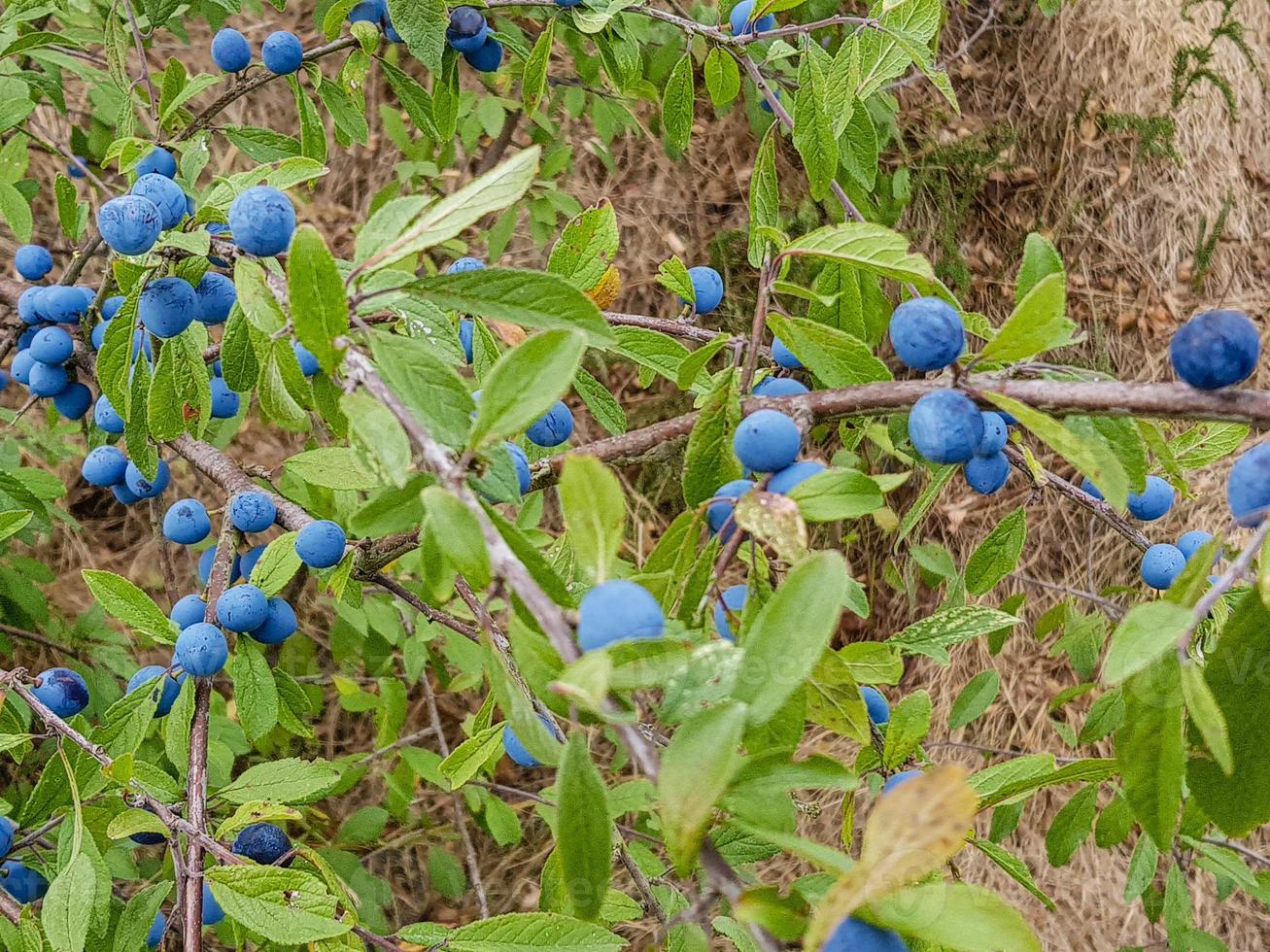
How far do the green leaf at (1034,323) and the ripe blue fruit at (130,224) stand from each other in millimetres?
738

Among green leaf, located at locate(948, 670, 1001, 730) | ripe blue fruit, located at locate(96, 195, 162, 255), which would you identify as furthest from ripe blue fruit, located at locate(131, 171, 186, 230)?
green leaf, located at locate(948, 670, 1001, 730)

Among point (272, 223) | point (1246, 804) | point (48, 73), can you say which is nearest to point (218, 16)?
point (48, 73)

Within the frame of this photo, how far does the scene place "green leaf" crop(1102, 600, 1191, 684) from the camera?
1.79 ft

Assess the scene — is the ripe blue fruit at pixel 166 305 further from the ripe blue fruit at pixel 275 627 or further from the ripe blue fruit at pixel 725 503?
the ripe blue fruit at pixel 725 503

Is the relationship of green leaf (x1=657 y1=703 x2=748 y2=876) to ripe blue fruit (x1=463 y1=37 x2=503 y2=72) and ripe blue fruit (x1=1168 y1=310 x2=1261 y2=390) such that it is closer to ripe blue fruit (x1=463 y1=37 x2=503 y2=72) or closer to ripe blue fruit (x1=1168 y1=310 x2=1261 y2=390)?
ripe blue fruit (x1=1168 y1=310 x2=1261 y2=390)

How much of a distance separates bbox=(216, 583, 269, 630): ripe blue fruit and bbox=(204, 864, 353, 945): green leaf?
32 cm

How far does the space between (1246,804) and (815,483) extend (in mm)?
360

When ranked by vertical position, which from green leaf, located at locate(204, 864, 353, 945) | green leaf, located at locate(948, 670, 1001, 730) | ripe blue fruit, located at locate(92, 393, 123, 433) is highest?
ripe blue fruit, located at locate(92, 393, 123, 433)

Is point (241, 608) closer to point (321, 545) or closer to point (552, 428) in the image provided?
point (321, 545)

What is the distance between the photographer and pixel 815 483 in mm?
668

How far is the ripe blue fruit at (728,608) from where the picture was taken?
69cm

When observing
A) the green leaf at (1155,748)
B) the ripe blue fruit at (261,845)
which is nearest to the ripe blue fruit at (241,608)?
the ripe blue fruit at (261,845)

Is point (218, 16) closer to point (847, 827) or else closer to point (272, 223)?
point (272, 223)

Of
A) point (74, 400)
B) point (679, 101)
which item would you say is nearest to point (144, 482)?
point (74, 400)
